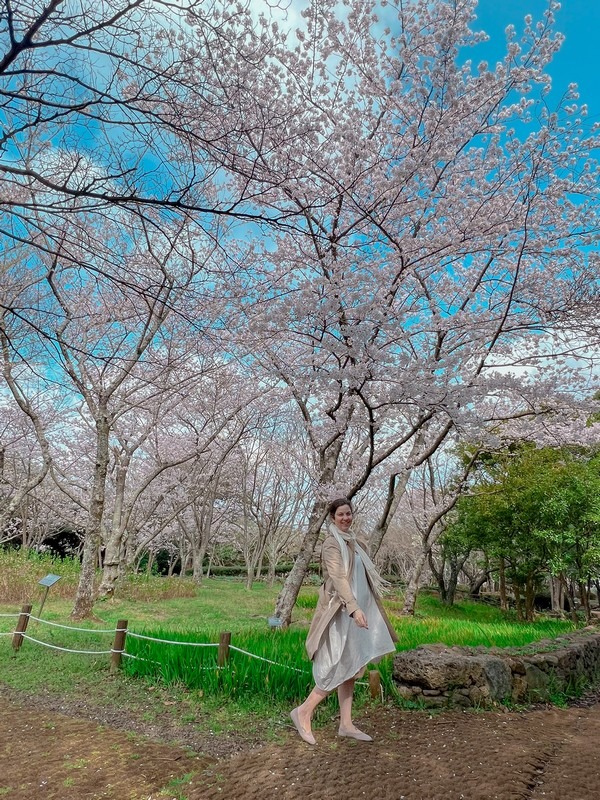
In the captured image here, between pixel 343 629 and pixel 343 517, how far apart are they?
702mm

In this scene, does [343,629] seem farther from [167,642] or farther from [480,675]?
[167,642]

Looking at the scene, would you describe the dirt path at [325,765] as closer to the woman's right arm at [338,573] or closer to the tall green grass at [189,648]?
the tall green grass at [189,648]

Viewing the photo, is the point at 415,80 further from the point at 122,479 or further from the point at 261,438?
the point at 261,438

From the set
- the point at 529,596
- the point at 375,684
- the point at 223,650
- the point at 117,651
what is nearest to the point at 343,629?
the point at 375,684

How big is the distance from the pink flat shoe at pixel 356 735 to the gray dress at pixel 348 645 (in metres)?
0.37

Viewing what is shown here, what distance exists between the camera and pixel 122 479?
12.1 meters

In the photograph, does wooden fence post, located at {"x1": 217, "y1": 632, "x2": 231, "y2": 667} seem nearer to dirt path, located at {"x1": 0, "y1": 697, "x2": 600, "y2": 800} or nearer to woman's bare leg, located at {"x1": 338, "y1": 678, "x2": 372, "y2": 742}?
dirt path, located at {"x1": 0, "y1": 697, "x2": 600, "y2": 800}

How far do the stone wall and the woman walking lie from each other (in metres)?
0.91

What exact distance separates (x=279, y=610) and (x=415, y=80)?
258 inches

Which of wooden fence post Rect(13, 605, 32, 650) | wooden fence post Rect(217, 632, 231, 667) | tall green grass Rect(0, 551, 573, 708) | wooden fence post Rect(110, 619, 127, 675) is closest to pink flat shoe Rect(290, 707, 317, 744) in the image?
tall green grass Rect(0, 551, 573, 708)

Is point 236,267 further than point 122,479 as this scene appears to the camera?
No

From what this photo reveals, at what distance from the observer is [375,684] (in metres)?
4.19

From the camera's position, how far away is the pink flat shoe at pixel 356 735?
129 inches

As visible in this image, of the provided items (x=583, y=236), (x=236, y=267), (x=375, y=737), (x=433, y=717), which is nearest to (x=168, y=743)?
(x=375, y=737)
